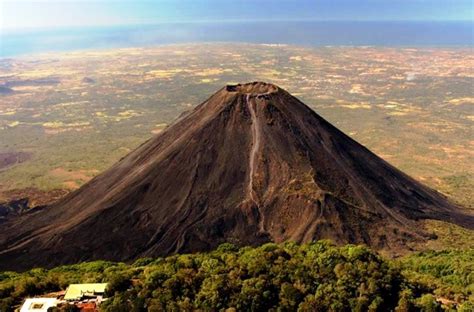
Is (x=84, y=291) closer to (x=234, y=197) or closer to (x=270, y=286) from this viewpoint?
(x=270, y=286)

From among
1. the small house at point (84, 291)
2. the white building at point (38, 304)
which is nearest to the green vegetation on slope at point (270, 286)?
the small house at point (84, 291)

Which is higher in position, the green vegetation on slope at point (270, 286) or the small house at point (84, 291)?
the green vegetation on slope at point (270, 286)

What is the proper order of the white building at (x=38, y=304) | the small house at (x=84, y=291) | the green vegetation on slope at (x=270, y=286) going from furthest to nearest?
1. the small house at (x=84, y=291)
2. the white building at (x=38, y=304)
3. the green vegetation on slope at (x=270, y=286)

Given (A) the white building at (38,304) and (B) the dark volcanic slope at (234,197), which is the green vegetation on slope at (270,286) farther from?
(B) the dark volcanic slope at (234,197)

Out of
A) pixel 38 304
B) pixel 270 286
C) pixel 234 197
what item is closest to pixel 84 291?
pixel 38 304

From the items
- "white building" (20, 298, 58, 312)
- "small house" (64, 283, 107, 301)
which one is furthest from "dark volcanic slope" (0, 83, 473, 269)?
"white building" (20, 298, 58, 312)

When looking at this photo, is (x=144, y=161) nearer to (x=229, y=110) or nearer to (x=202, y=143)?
(x=202, y=143)

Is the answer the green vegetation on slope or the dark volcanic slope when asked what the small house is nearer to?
the green vegetation on slope
